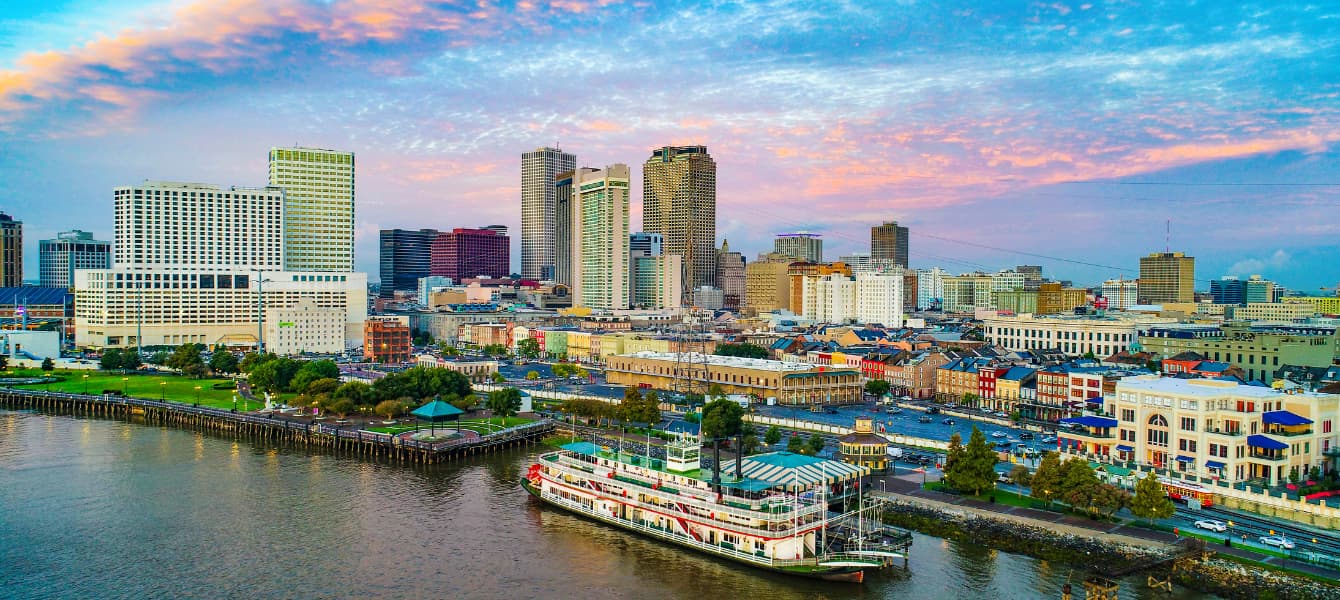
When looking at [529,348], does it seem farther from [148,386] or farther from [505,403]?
[505,403]

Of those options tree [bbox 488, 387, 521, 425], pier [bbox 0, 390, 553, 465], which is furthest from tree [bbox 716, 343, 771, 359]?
pier [bbox 0, 390, 553, 465]

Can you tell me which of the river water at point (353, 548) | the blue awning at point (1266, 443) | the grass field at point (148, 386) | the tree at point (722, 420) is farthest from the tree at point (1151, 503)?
the grass field at point (148, 386)

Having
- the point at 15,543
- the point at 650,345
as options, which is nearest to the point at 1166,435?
the point at 15,543

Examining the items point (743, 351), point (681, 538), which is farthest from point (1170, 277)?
point (681, 538)

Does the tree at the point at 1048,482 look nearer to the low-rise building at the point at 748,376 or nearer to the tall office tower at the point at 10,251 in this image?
the low-rise building at the point at 748,376

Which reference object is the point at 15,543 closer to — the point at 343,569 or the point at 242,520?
the point at 242,520

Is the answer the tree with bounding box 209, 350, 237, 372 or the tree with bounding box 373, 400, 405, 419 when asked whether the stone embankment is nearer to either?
the tree with bounding box 373, 400, 405, 419
